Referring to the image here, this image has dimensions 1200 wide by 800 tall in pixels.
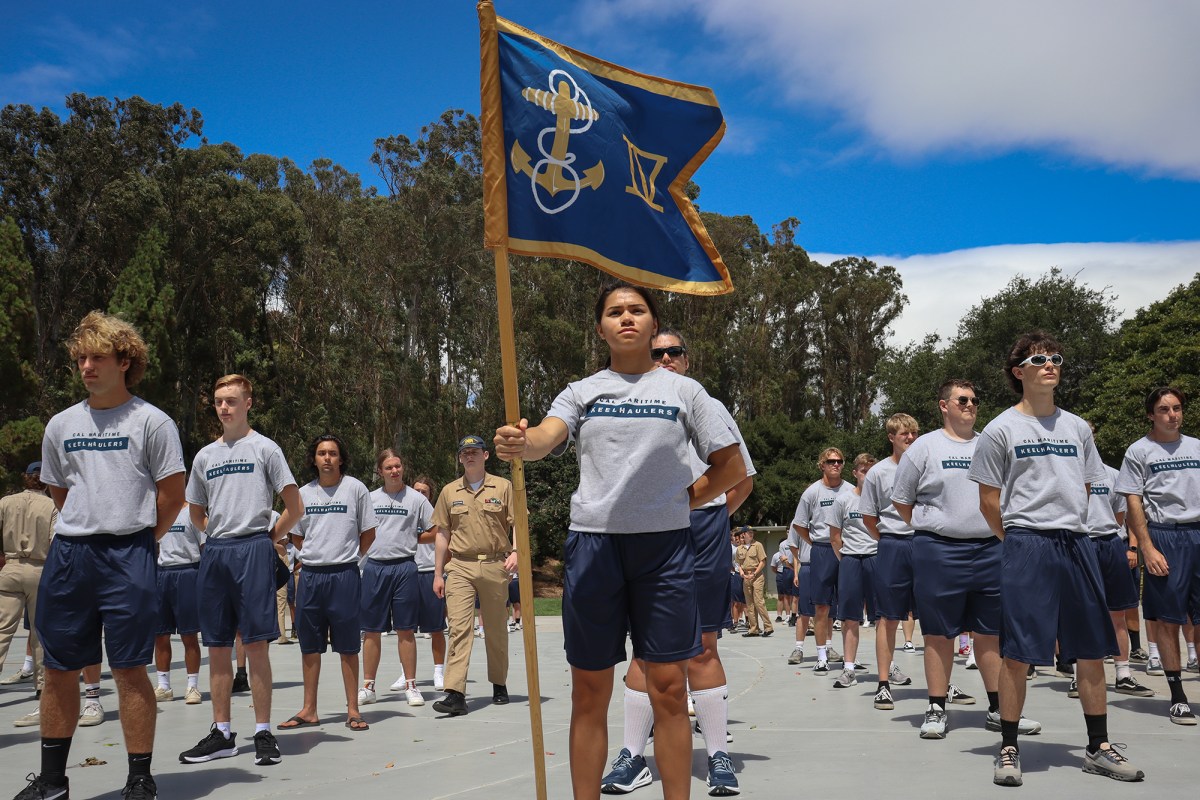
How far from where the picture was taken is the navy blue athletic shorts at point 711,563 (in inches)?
242

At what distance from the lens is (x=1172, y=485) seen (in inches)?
325

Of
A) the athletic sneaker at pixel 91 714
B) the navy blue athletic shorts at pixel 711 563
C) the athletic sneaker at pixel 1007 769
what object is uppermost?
the navy blue athletic shorts at pixel 711 563

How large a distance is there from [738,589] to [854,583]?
25.4 feet

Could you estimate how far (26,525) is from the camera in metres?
9.47

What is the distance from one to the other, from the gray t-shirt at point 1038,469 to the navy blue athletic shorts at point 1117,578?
4.36 feet

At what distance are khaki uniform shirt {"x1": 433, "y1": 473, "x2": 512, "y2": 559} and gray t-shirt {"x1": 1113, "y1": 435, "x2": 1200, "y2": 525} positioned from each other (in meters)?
5.13

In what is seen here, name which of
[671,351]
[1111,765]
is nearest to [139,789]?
[671,351]

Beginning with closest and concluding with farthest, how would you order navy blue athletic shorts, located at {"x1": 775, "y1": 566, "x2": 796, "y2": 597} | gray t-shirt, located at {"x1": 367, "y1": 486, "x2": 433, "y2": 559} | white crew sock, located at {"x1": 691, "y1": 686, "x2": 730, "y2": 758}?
white crew sock, located at {"x1": 691, "y1": 686, "x2": 730, "y2": 758}
gray t-shirt, located at {"x1": 367, "y1": 486, "x2": 433, "y2": 559}
navy blue athletic shorts, located at {"x1": 775, "y1": 566, "x2": 796, "y2": 597}

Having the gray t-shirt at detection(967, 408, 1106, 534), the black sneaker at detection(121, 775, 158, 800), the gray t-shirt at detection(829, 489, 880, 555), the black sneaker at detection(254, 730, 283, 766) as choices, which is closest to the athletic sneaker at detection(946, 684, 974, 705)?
the gray t-shirt at detection(829, 489, 880, 555)

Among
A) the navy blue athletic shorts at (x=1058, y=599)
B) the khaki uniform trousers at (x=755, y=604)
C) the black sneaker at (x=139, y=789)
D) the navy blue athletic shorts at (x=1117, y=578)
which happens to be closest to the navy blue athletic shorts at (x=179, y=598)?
the black sneaker at (x=139, y=789)

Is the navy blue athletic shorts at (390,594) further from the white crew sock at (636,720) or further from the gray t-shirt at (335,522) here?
the white crew sock at (636,720)

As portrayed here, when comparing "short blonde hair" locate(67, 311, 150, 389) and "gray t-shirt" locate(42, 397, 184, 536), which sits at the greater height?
"short blonde hair" locate(67, 311, 150, 389)

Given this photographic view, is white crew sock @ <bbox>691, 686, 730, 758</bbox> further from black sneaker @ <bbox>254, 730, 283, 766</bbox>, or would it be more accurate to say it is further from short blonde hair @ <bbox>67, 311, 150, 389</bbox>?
short blonde hair @ <bbox>67, 311, 150, 389</bbox>

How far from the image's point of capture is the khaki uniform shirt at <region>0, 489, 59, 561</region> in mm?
9453
